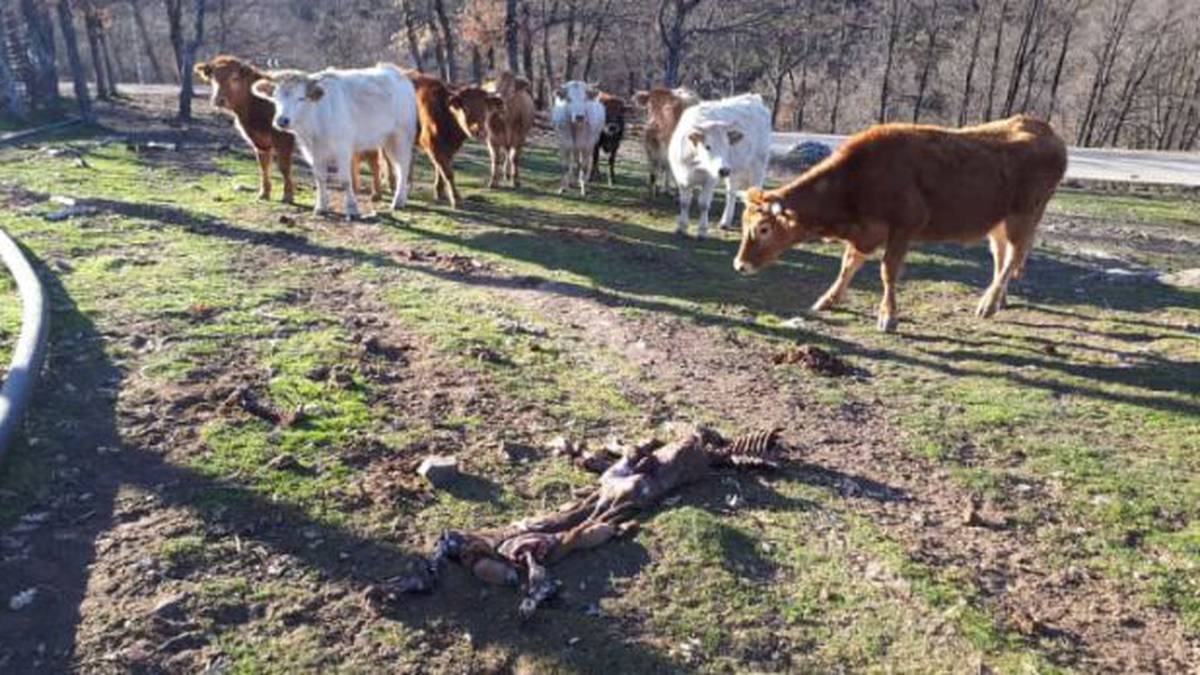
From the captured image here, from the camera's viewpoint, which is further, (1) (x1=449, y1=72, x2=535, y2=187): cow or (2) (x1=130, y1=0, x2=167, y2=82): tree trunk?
(2) (x1=130, y1=0, x2=167, y2=82): tree trunk

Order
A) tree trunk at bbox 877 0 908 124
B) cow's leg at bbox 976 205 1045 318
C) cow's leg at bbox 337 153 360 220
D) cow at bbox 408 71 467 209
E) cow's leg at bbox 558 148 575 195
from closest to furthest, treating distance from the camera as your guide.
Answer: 1. cow's leg at bbox 976 205 1045 318
2. cow's leg at bbox 337 153 360 220
3. cow at bbox 408 71 467 209
4. cow's leg at bbox 558 148 575 195
5. tree trunk at bbox 877 0 908 124

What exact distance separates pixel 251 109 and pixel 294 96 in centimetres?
195

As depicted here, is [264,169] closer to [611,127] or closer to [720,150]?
[720,150]

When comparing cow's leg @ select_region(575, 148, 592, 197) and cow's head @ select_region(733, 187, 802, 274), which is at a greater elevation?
cow's head @ select_region(733, 187, 802, 274)

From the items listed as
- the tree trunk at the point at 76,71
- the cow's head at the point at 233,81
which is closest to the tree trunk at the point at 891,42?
the tree trunk at the point at 76,71

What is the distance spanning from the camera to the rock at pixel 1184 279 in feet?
32.3

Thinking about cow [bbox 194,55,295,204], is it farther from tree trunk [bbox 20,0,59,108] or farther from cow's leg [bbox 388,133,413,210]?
tree trunk [bbox 20,0,59,108]

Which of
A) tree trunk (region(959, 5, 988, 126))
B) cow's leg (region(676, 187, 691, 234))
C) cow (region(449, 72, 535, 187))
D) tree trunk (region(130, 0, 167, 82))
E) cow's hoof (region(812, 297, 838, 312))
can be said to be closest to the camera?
cow's hoof (region(812, 297, 838, 312))

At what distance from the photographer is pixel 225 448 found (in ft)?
16.3

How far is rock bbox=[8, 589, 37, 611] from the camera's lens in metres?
3.61

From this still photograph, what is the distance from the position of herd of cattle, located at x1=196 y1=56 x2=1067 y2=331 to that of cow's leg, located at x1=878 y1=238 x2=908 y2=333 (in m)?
0.01

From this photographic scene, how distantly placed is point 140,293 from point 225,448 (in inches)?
137

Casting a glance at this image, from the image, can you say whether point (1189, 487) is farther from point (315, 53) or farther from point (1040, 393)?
point (315, 53)

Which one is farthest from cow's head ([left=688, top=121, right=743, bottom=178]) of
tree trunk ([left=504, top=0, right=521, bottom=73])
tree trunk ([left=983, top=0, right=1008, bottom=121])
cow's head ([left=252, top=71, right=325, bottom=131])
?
tree trunk ([left=983, top=0, right=1008, bottom=121])
